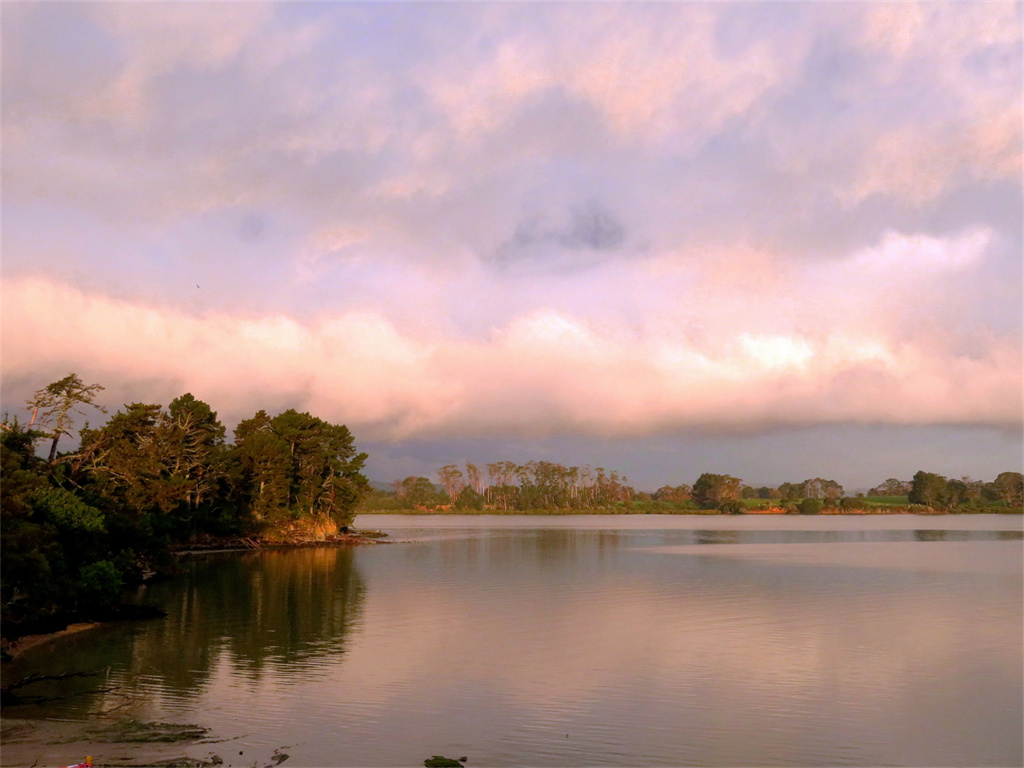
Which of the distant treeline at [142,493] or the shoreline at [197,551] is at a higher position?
the distant treeline at [142,493]

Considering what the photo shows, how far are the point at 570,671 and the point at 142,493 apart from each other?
49673mm

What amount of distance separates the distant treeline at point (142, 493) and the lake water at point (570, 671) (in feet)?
8.84

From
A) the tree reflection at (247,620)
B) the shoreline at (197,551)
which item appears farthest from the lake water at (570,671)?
the shoreline at (197,551)

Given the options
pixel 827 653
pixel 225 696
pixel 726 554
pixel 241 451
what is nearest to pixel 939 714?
pixel 827 653

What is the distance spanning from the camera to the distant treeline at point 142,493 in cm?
2998

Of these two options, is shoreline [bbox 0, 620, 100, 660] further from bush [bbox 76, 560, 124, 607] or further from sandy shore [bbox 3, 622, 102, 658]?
bush [bbox 76, 560, 124, 607]

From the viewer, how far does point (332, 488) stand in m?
107

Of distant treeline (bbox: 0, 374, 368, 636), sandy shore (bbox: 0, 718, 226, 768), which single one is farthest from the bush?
sandy shore (bbox: 0, 718, 226, 768)

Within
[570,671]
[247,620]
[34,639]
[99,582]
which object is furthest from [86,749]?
[247,620]

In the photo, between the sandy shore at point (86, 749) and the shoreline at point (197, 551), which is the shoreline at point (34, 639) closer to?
the shoreline at point (197, 551)

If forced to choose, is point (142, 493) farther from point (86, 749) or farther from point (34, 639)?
point (86, 749)

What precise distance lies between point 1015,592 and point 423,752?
46.2 meters

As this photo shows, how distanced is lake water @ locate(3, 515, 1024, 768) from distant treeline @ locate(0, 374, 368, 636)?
2.69m

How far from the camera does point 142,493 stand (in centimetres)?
6756
